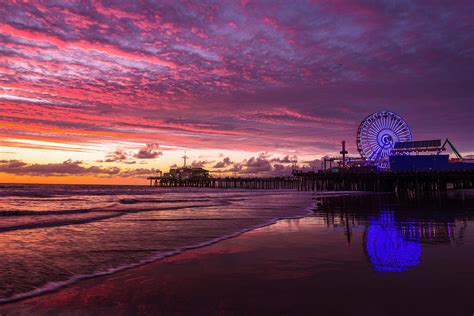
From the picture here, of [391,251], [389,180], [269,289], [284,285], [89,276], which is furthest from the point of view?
[389,180]

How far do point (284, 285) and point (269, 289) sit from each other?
322 millimetres

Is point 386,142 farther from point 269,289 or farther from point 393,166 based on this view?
point 269,289

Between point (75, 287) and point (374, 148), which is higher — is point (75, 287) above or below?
below

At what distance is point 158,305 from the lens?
4.42 metres

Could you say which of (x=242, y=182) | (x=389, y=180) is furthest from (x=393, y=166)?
(x=242, y=182)

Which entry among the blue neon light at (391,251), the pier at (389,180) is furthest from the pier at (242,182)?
the blue neon light at (391,251)

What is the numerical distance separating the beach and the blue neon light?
2 cm

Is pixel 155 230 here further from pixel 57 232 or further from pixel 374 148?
pixel 374 148

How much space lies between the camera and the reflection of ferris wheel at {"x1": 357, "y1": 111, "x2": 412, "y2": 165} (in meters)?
87.3

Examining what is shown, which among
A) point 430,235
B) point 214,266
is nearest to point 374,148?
point 430,235

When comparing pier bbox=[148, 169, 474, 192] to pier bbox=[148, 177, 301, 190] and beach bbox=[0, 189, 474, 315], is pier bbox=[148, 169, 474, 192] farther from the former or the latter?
beach bbox=[0, 189, 474, 315]

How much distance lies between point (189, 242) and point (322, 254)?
378 cm

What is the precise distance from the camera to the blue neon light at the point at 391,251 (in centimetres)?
634

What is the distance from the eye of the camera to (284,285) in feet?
17.3
